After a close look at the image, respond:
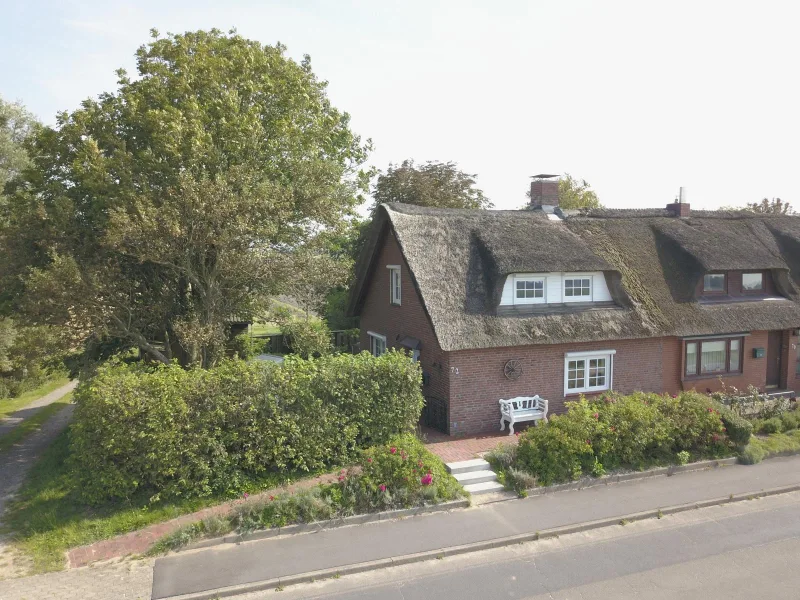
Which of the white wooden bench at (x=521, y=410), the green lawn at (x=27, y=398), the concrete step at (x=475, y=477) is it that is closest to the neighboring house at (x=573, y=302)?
the white wooden bench at (x=521, y=410)

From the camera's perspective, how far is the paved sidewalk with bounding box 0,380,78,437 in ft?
70.0

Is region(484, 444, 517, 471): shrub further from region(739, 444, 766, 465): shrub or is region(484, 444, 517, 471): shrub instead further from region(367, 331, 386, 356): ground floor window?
region(367, 331, 386, 356): ground floor window

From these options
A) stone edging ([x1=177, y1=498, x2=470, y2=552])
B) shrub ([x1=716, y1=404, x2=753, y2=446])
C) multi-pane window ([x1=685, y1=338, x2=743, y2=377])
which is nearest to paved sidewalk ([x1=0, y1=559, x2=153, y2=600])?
stone edging ([x1=177, y1=498, x2=470, y2=552])

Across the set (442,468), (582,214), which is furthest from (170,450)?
(582,214)

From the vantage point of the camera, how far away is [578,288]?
17.2m

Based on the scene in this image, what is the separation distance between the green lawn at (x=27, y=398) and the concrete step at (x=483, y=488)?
20.6 meters

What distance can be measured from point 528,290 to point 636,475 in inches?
228

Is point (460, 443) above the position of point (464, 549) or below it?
above

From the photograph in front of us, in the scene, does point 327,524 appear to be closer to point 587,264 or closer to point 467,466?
point 467,466

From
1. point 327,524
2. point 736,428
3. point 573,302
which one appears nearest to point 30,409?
point 327,524

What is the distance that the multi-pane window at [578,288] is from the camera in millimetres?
17062

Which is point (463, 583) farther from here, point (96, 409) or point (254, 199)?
point (254, 199)

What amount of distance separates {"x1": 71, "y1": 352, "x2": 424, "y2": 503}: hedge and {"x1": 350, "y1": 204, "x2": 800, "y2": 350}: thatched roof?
302 centimetres

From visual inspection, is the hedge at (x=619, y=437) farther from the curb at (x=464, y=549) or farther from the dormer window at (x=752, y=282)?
the dormer window at (x=752, y=282)
